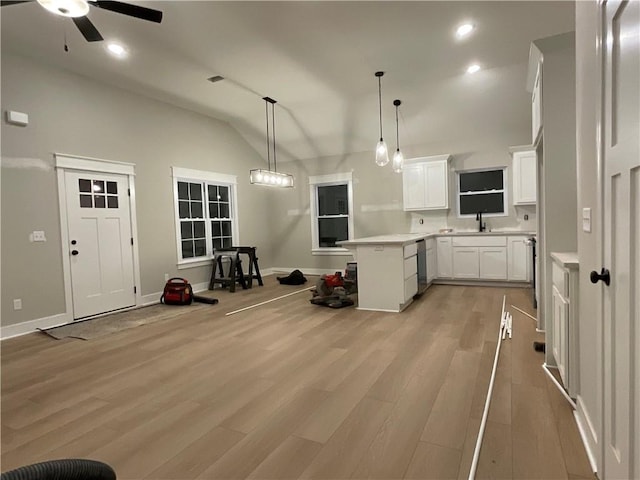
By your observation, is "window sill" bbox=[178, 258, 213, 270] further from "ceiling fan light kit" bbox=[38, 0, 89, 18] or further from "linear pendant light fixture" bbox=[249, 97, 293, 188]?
"ceiling fan light kit" bbox=[38, 0, 89, 18]

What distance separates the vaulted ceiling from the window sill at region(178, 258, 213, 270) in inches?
107

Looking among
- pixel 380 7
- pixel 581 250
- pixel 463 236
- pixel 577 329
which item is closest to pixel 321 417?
pixel 577 329

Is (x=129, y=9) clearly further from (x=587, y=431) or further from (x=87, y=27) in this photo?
Answer: (x=587, y=431)

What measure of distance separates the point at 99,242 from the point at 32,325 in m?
1.27

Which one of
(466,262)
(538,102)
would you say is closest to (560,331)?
(538,102)

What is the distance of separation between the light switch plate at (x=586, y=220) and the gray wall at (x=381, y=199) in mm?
4028

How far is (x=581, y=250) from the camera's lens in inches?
74.5

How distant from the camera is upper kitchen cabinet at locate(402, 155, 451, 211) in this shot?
6383mm

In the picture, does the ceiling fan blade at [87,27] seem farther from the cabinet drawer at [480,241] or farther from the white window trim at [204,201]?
the cabinet drawer at [480,241]

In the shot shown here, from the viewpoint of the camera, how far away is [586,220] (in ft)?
5.74

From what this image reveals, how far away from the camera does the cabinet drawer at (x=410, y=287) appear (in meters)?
4.57

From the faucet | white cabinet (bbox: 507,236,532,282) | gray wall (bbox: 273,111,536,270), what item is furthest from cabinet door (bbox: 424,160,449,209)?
white cabinet (bbox: 507,236,532,282)

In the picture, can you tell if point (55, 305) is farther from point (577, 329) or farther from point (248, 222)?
point (577, 329)

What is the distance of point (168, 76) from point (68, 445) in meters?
4.56
